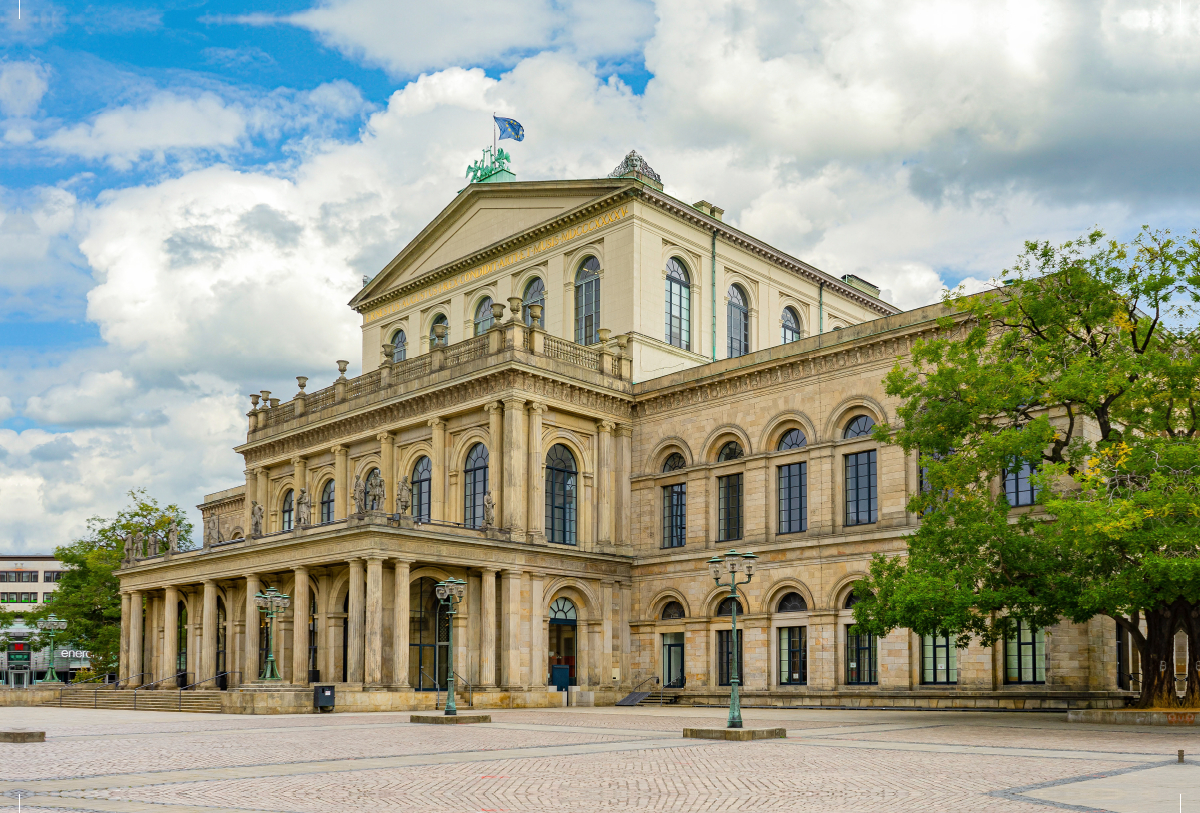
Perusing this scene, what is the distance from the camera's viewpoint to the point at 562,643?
46.4 meters

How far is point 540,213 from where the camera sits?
174 ft

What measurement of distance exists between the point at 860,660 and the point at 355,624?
1705 centimetres

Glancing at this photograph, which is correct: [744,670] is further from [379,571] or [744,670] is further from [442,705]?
[379,571]

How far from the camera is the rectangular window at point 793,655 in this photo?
42.1 metres

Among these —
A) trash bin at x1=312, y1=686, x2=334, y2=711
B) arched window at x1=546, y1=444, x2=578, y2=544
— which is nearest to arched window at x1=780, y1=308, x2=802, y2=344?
arched window at x1=546, y1=444, x2=578, y2=544

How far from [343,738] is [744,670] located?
2224 centimetres

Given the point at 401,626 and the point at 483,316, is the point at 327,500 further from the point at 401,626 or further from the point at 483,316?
the point at 401,626

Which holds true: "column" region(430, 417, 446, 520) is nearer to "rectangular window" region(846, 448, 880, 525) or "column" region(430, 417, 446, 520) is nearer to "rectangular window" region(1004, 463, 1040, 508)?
"rectangular window" region(846, 448, 880, 525)

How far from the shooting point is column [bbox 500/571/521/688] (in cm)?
4284

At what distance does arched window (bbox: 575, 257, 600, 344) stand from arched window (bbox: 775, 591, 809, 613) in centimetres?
1386

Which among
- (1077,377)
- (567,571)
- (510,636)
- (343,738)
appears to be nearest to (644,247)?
(567,571)

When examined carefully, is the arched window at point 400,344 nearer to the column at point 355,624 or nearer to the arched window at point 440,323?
the arched window at point 440,323

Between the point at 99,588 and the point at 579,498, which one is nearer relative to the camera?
the point at 579,498

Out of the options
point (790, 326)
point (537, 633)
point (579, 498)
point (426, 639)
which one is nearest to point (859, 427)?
point (579, 498)
